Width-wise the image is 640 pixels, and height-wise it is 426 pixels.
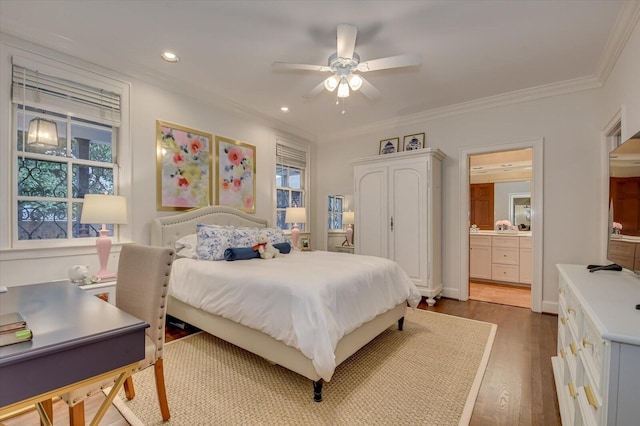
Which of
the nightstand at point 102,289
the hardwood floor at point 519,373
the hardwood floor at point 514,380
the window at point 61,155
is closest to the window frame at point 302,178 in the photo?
the window at point 61,155

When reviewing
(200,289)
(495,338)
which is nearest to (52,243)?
(200,289)

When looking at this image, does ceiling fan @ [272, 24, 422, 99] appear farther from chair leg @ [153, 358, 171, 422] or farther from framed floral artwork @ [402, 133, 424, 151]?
chair leg @ [153, 358, 171, 422]

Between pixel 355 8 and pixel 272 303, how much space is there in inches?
87.8

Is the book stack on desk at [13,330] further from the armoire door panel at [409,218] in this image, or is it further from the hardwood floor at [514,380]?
the armoire door panel at [409,218]

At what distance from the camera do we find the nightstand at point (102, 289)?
7.77 ft

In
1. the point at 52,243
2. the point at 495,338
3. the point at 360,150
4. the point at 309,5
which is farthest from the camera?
the point at 360,150

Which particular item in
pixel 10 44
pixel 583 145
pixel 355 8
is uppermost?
pixel 355 8

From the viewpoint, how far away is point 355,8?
85.5 inches

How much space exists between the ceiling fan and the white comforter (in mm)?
1612

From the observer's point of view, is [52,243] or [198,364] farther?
[52,243]

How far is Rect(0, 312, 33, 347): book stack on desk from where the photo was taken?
911mm

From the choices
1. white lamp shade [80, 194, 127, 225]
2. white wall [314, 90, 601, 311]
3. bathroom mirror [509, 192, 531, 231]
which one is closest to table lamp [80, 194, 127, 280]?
white lamp shade [80, 194, 127, 225]

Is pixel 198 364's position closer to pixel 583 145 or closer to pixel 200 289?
pixel 200 289

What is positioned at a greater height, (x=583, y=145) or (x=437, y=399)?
(x=583, y=145)
